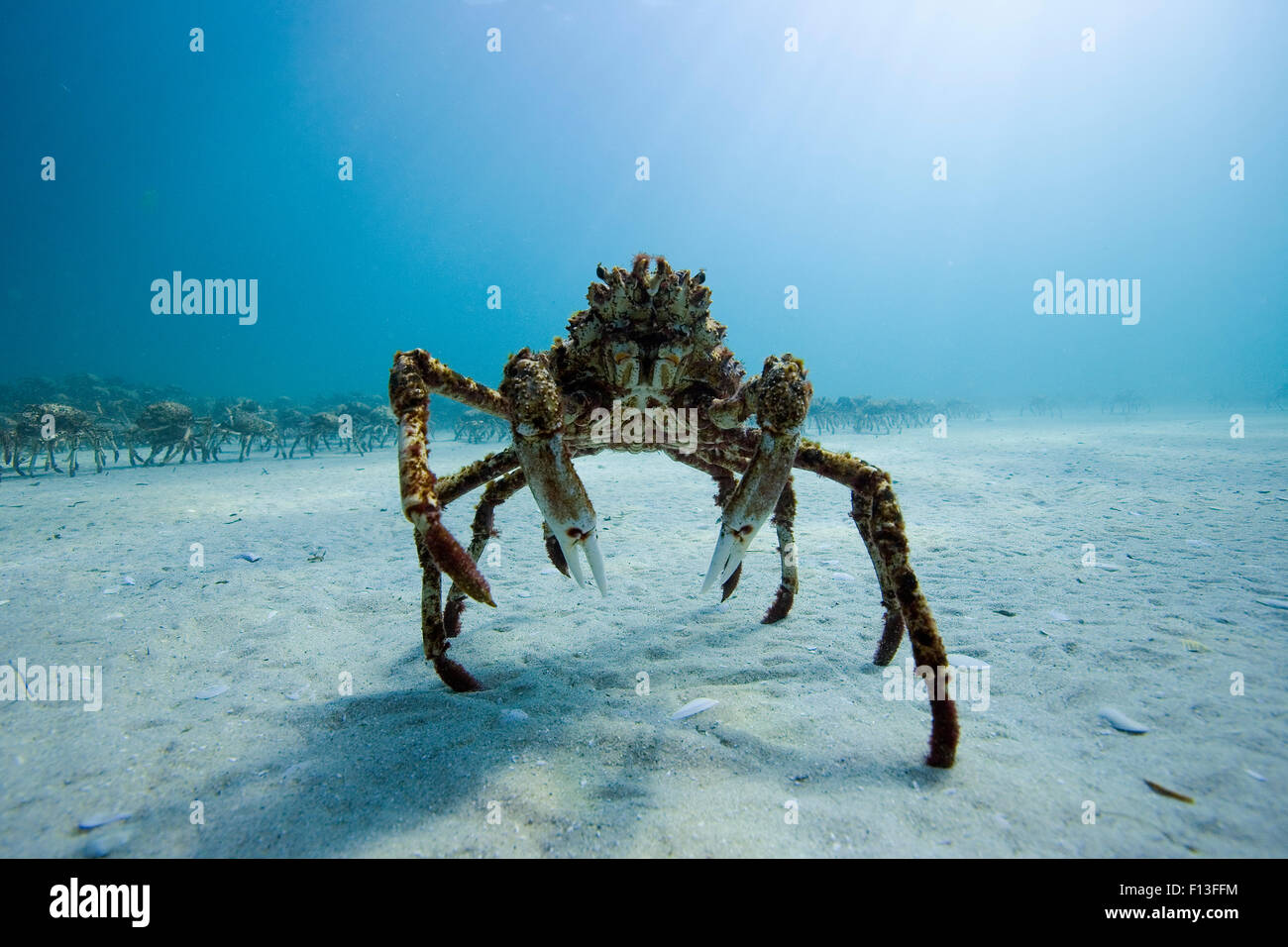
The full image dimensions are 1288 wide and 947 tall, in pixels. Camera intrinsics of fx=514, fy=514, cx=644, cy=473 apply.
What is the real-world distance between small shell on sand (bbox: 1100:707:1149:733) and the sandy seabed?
0.17 ft

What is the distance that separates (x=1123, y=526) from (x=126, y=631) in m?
11.0

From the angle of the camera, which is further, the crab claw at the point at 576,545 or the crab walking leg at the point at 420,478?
the crab claw at the point at 576,545

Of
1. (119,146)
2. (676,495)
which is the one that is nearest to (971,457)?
(676,495)

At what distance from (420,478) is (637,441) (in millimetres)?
1880

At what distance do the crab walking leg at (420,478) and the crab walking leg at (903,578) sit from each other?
2046mm

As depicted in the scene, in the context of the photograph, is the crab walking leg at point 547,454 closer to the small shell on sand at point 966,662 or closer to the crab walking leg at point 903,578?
the crab walking leg at point 903,578

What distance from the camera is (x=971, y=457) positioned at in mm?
14352

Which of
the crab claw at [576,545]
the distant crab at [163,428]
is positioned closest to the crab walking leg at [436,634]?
the crab claw at [576,545]

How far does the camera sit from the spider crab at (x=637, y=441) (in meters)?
2.52

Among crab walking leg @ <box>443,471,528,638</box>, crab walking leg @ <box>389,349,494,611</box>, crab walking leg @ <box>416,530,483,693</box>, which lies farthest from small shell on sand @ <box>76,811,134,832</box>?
crab walking leg @ <box>443,471,528,638</box>

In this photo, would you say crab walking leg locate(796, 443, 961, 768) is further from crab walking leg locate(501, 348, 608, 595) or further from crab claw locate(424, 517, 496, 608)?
crab claw locate(424, 517, 496, 608)

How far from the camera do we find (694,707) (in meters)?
3.18

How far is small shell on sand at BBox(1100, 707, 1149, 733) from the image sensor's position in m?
2.76

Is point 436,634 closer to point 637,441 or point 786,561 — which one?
point 637,441
